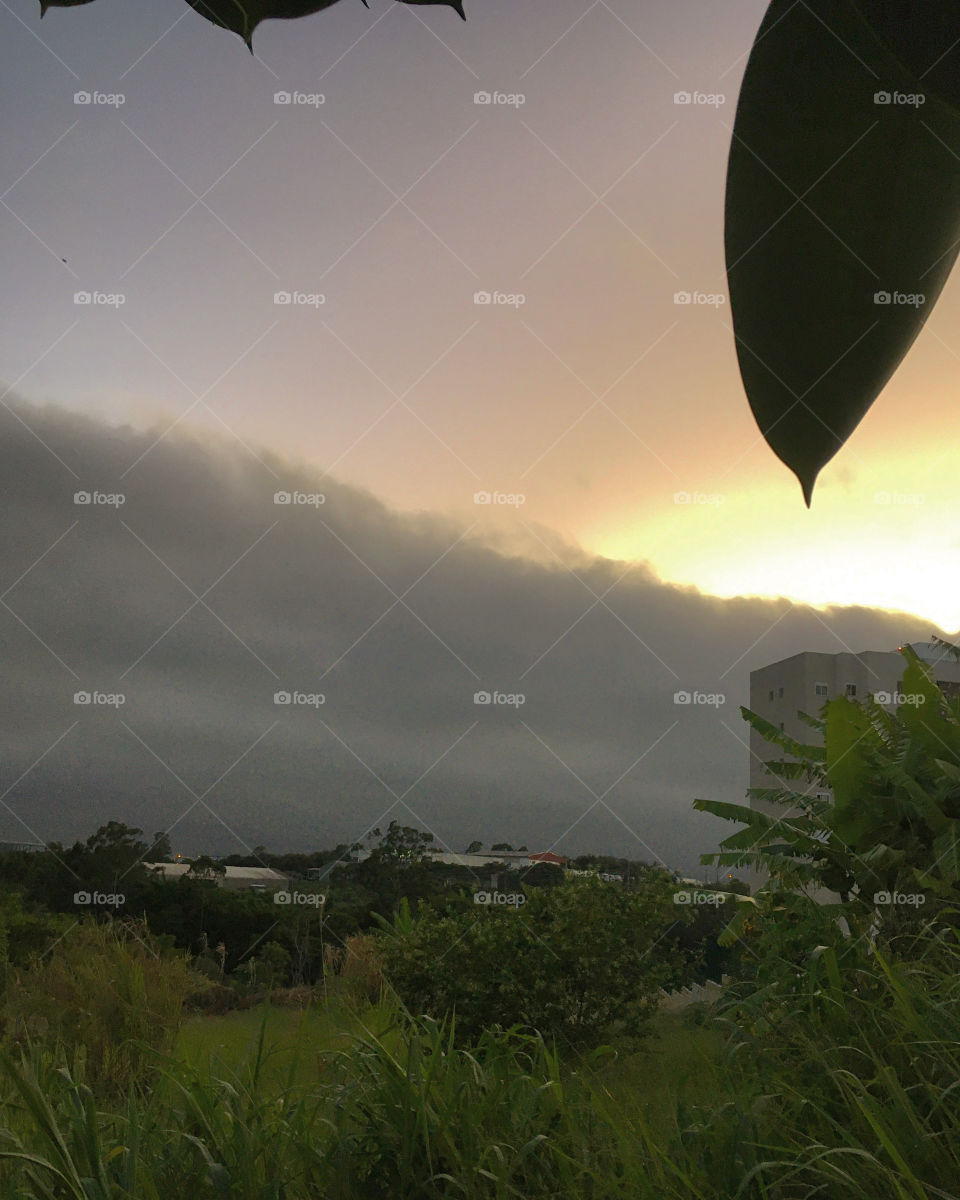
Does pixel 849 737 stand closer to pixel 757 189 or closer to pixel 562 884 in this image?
pixel 562 884

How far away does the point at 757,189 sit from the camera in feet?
0.86

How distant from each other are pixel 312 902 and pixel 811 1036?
4349mm

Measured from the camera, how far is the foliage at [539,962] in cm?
501

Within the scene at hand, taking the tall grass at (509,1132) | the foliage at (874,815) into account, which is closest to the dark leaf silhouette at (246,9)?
the tall grass at (509,1132)

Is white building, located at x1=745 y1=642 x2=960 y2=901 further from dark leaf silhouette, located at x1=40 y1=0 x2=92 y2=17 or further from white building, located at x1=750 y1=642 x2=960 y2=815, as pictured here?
dark leaf silhouette, located at x1=40 y1=0 x2=92 y2=17

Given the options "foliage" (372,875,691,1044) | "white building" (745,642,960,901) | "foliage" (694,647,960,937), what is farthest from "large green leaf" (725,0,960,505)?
"white building" (745,642,960,901)

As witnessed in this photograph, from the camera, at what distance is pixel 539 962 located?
509 cm

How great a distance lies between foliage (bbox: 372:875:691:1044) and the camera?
5012 millimetres

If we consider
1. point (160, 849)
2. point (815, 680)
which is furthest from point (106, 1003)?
point (815, 680)

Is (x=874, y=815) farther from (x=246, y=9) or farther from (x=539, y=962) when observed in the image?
(x=246, y=9)

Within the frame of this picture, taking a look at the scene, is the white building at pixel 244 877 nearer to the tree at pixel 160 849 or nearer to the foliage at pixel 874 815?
the tree at pixel 160 849

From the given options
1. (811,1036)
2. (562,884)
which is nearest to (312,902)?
(562,884)

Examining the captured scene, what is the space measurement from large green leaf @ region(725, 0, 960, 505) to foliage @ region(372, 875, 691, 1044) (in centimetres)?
496

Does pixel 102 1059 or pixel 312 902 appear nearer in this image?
pixel 102 1059
